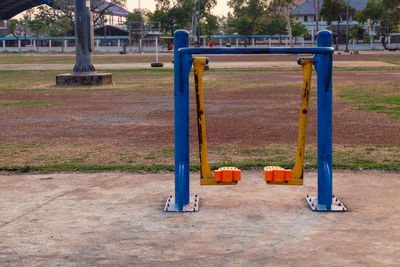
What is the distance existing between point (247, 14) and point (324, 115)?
11756 cm

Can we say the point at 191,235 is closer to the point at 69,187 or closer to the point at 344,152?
the point at 69,187

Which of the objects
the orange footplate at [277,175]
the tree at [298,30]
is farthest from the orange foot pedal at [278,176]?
the tree at [298,30]

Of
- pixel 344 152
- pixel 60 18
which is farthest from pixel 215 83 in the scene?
pixel 60 18

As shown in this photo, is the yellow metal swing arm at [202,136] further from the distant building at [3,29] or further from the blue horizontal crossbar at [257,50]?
the distant building at [3,29]

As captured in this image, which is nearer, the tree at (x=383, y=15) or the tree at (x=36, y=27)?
the tree at (x=383, y=15)

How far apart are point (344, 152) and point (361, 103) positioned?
640cm

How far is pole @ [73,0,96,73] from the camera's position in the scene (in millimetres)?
19281

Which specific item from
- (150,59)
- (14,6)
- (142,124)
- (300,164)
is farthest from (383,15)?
(300,164)

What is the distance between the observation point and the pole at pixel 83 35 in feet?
63.3

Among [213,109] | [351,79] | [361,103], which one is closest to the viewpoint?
[213,109]

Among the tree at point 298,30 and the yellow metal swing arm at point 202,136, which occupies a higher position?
the tree at point 298,30

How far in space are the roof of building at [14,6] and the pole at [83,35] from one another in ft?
203

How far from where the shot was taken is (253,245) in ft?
12.8

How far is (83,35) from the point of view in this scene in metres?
19.5
